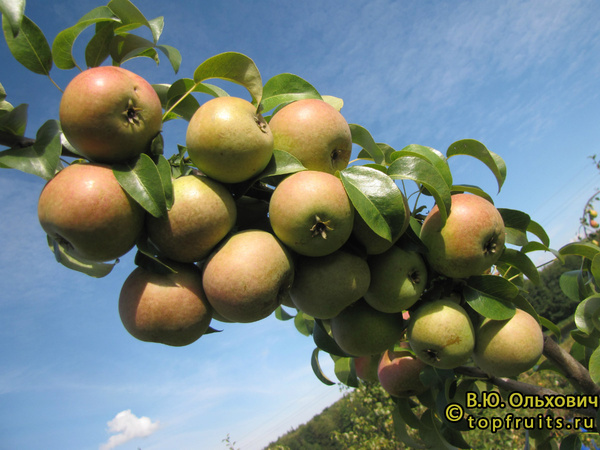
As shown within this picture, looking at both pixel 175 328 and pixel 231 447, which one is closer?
pixel 175 328

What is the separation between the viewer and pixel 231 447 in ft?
34.1

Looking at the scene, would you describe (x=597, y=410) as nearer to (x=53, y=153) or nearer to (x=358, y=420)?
(x=53, y=153)

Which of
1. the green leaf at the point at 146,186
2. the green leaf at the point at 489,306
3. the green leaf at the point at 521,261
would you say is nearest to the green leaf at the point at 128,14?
the green leaf at the point at 146,186

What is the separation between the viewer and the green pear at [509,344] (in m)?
1.73

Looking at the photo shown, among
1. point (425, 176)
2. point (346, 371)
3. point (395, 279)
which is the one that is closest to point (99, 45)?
point (425, 176)

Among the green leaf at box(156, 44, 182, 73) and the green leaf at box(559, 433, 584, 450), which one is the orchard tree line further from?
the green leaf at box(559, 433, 584, 450)

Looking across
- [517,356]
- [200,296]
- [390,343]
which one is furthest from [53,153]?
[517,356]

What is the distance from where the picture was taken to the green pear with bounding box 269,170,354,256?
4.45 ft

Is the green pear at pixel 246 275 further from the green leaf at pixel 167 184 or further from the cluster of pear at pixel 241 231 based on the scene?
the green leaf at pixel 167 184

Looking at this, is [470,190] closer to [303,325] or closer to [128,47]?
[128,47]

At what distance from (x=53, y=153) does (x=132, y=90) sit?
1.13ft

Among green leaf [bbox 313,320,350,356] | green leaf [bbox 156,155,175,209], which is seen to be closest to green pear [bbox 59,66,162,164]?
green leaf [bbox 156,155,175,209]

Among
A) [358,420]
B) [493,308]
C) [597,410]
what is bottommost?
[358,420]

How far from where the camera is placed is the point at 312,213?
1.34m
